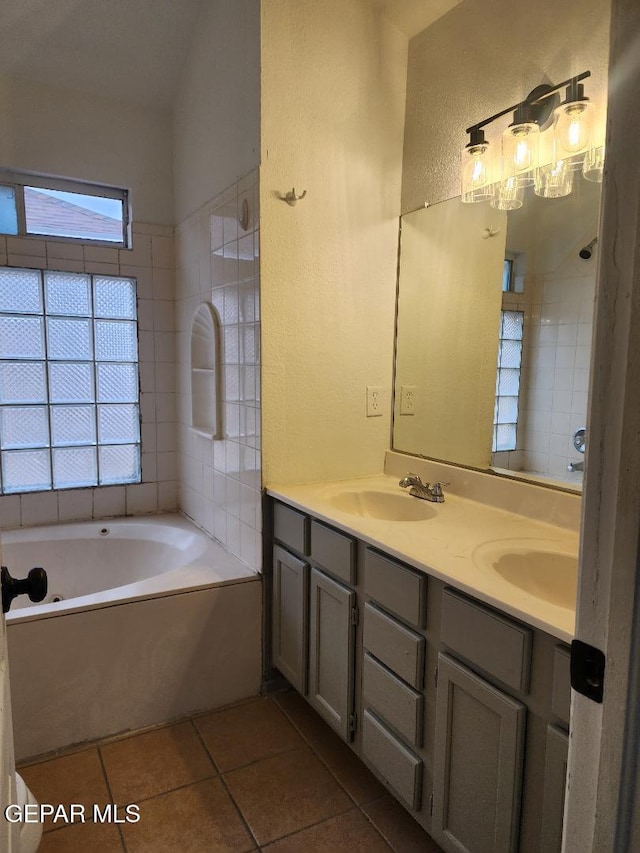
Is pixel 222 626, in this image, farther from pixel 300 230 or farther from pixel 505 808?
pixel 300 230

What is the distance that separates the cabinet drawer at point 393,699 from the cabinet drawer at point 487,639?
244 millimetres

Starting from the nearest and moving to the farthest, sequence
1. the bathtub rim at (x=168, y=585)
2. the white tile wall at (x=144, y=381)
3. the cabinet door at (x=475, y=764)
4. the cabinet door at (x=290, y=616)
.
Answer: the cabinet door at (x=475, y=764) < the bathtub rim at (x=168, y=585) < the cabinet door at (x=290, y=616) < the white tile wall at (x=144, y=381)

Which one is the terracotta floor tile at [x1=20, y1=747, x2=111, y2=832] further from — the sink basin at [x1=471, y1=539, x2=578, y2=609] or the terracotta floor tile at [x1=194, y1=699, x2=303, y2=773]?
the sink basin at [x1=471, y1=539, x2=578, y2=609]

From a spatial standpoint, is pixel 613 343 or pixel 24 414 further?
pixel 24 414

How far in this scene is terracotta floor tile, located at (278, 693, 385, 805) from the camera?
67.1 inches

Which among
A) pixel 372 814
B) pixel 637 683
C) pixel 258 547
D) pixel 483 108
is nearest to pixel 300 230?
pixel 483 108

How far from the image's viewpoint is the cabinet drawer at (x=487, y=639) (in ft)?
3.57

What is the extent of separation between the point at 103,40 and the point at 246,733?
9.38ft

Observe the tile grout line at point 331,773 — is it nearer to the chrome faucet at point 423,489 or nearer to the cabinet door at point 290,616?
the cabinet door at point 290,616

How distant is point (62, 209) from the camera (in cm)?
254

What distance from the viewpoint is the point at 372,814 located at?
1.61 m

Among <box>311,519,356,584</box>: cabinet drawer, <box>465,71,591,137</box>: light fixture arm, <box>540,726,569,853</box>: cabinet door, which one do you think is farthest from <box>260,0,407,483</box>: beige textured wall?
<box>540,726,569,853</box>: cabinet door

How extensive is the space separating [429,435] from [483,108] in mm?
1162

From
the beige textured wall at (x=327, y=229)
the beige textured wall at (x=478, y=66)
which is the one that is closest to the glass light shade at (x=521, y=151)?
the beige textured wall at (x=478, y=66)
